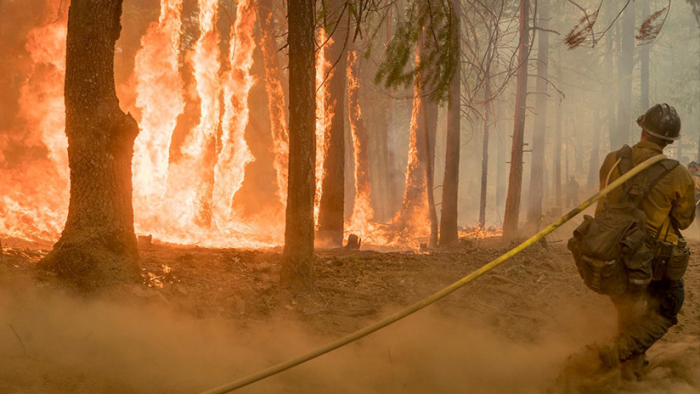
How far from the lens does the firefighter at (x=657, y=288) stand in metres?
4.09

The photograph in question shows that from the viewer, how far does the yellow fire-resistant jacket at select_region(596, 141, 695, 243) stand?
412 centimetres

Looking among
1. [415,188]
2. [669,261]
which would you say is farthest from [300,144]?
[415,188]

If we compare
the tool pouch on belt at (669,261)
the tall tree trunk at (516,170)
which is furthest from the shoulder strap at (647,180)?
the tall tree trunk at (516,170)

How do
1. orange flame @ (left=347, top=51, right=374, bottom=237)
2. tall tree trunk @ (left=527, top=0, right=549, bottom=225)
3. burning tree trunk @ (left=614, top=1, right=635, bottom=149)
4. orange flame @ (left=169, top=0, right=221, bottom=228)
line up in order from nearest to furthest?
orange flame @ (left=169, top=0, right=221, bottom=228), orange flame @ (left=347, top=51, right=374, bottom=237), tall tree trunk @ (left=527, top=0, right=549, bottom=225), burning tree trunk @ (left=614, top=1, right=635, bottom=149)

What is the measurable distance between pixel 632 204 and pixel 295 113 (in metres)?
3.67

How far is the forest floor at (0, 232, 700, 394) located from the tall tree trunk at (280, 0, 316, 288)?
455 mm

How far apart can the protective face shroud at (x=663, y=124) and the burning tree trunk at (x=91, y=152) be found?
17.2 feet

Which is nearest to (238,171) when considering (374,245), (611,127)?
(374,245)

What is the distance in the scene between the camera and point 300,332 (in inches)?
213

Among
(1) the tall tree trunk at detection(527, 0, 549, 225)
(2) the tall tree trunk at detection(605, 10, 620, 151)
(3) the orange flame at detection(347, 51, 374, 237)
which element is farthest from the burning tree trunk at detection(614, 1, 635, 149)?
(3) the orange flame at detection(347, 51, 374, 237)

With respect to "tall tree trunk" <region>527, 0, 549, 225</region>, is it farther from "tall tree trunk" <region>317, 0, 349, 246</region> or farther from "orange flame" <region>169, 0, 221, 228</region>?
"orange flame" <region>169, 0, 221, 228</region>

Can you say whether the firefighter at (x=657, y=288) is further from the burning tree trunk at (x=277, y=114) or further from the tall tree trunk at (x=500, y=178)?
the tall tree trunk at (x=500, y=178)

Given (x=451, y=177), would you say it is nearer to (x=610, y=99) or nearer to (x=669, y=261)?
(x=669, y=261)

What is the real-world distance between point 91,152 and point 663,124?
5534mm
